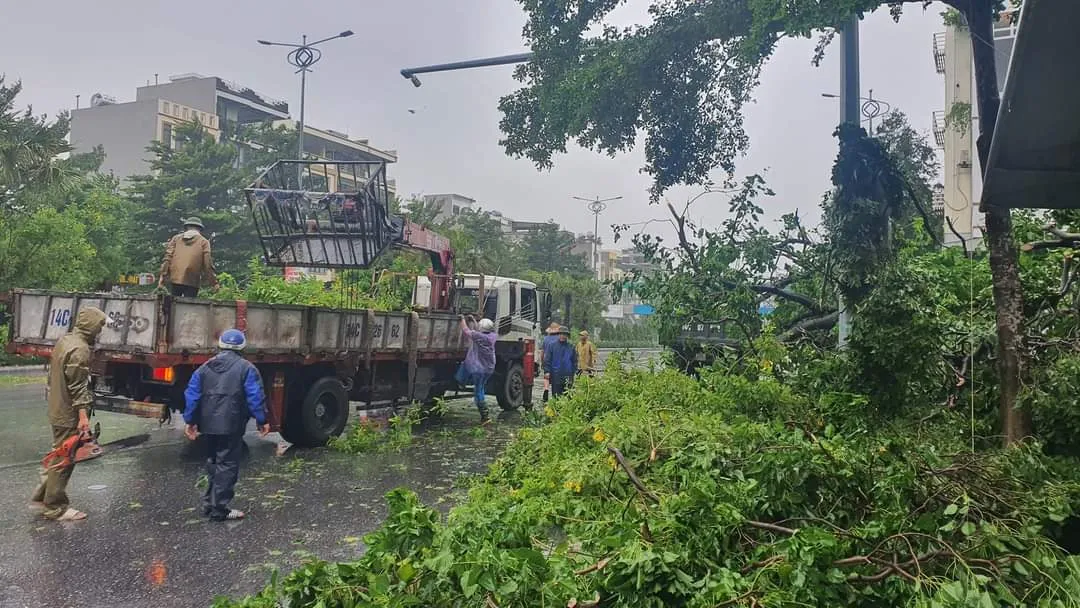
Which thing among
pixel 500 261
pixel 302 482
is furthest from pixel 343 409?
pixel 500 261

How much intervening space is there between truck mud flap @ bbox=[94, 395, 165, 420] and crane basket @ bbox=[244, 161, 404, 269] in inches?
114

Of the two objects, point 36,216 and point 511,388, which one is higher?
point 36,216

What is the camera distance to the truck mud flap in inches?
305

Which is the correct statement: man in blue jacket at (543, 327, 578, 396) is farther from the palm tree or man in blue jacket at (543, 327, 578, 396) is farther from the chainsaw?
the palm tree

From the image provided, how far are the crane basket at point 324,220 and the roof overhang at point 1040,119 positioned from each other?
7.81m

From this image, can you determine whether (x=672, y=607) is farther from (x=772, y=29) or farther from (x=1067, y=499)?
(x=772, y=29)

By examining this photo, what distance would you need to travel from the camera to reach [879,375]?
4.79m

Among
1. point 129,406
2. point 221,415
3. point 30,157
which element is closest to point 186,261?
point 129,406

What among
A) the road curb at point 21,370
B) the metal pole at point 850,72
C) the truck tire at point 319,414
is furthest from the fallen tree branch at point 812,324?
the road curb at point 21,370

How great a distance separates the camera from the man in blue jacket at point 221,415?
6070mm

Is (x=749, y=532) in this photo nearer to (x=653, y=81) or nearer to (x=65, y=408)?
(x=65, y=408)

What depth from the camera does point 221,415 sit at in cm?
611

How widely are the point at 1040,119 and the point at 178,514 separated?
6277mm

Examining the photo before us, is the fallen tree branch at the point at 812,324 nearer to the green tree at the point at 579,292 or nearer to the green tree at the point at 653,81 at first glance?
the green tree at the point at 653,81
